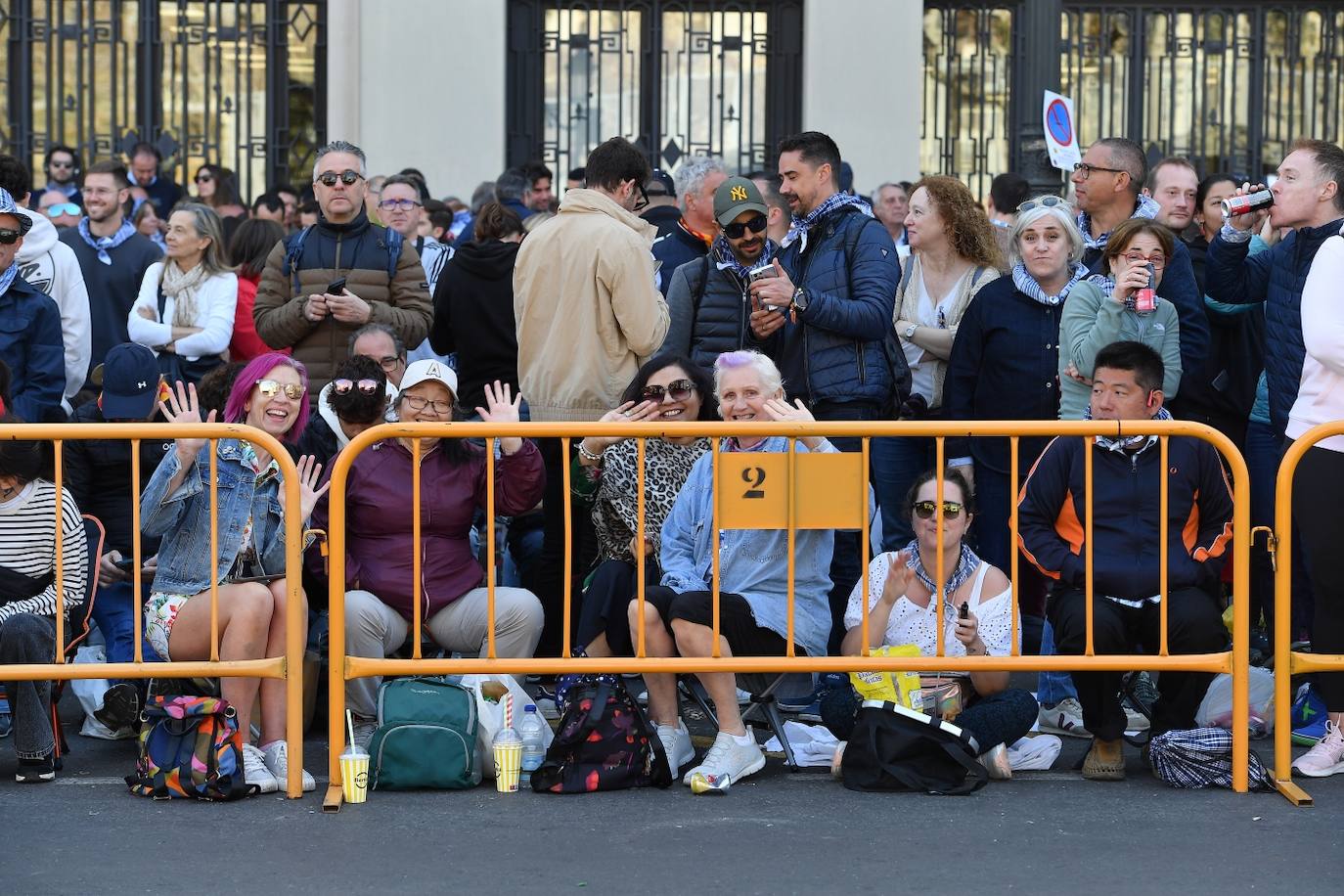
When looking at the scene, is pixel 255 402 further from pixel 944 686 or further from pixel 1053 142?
pixel 1053 142

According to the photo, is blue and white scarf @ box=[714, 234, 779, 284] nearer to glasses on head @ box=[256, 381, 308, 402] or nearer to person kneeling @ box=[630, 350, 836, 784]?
person kneeling @ box=[630, 350, 836, 784]

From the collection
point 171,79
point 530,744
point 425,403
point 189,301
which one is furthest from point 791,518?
point 171,79

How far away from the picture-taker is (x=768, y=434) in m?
6.32

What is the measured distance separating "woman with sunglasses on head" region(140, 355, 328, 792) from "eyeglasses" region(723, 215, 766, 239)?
1924mm

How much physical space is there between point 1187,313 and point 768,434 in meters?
2.35

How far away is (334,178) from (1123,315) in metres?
3.57

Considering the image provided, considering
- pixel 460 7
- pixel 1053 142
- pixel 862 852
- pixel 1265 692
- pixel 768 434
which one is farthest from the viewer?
pixel 460 7

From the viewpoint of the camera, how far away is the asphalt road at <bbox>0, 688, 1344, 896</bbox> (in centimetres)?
538

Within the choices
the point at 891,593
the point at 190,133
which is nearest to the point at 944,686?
the point at 891,593

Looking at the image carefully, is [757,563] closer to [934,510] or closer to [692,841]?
[934,510]

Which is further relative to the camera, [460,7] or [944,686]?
[460,7]

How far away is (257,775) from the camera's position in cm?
634

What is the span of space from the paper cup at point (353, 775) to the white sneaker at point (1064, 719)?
2645mm

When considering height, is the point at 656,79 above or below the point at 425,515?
above
